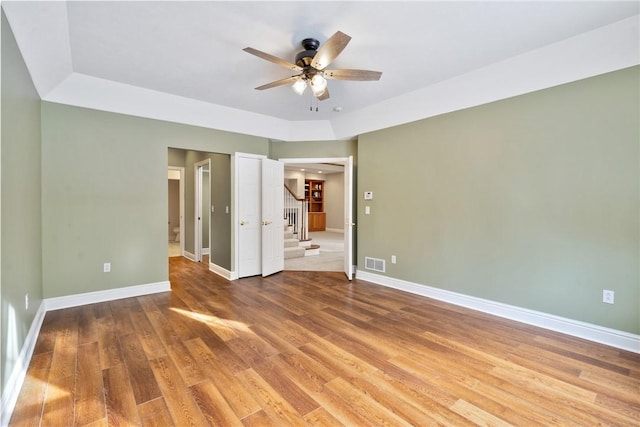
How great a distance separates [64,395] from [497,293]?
4.00 meters

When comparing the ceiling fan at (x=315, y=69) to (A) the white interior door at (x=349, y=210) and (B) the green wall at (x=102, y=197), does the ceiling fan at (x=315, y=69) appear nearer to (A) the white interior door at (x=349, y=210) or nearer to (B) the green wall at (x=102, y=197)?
(A) the white interior door at (x=349, y=210)

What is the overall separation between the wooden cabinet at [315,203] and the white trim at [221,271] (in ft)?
22.7

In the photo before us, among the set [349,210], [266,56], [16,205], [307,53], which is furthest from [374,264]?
[16,205]

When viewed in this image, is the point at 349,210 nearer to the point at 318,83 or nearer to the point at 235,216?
the point at 235,216

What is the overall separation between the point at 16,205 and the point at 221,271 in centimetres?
323

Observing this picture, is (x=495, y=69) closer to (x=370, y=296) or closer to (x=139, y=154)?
(x=370, y=296)

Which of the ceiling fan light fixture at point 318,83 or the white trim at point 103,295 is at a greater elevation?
the ceiling fan light fixture at point 318,83

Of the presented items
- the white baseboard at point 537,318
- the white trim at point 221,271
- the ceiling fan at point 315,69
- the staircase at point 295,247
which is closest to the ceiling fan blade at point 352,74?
the ceiling fan at point 315,69


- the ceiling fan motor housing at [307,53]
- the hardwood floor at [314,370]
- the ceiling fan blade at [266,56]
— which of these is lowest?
the hardwood floor at [314,370]

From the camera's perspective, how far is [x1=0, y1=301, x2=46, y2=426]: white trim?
5.60 feet

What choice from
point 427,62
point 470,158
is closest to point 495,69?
point 427,62

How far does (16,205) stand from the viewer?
2211 millimetres

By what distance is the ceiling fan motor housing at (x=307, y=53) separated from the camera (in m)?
2.66

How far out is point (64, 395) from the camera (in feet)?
6.31
